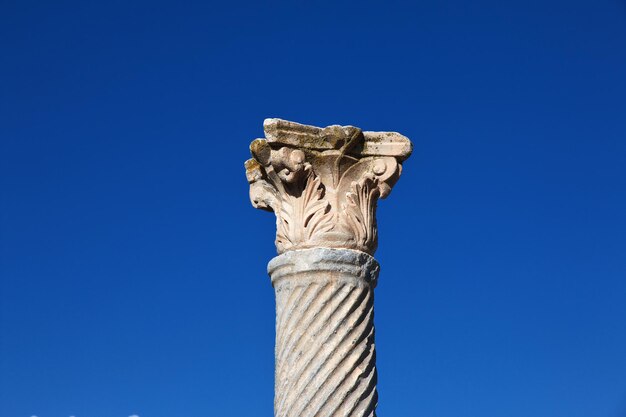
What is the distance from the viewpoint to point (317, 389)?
25.0 feet

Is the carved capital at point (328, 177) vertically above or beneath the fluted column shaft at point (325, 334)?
above

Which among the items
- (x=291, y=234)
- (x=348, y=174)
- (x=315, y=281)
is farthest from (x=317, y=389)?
(x=348, y=174)

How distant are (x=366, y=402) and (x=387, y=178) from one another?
86.9 inches

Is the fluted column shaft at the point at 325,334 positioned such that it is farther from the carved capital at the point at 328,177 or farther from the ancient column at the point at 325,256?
the carved capital at the point at 328,177

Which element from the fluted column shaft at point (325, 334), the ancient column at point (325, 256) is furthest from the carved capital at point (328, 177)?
the fluted column shaft at point (325, 334)

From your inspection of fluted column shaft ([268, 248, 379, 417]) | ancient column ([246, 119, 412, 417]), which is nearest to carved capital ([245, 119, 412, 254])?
ancient column ([246, 119, 412, 417])

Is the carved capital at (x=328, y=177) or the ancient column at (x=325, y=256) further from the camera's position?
the carved capital at (x=328, y=177)

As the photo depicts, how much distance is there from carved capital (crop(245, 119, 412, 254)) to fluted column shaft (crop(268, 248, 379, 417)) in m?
0.22

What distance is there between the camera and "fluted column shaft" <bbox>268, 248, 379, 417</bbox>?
25.1 ft

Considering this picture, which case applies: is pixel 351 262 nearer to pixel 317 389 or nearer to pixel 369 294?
pixel 369 294

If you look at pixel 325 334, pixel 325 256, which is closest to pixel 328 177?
pixel 325 256

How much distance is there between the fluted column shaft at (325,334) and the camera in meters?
7.65

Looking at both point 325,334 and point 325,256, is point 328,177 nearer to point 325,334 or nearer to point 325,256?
point 325,256

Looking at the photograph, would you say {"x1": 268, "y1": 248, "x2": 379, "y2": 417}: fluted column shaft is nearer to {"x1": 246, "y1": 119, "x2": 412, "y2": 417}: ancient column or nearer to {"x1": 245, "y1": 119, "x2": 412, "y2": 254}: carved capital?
{"x1": 246, "y1": 119, "x2": 412, "y2": 417}: ancient column
